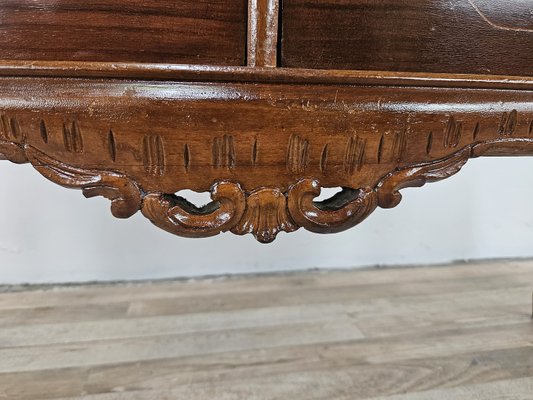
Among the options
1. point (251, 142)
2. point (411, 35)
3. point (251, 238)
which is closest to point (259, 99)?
point (251, 142)

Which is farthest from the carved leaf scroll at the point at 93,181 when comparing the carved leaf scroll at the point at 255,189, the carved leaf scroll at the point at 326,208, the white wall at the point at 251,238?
the white wall at the point at 251,238

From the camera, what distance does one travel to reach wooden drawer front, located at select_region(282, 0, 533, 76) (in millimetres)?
398

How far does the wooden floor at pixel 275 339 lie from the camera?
31.6 inches

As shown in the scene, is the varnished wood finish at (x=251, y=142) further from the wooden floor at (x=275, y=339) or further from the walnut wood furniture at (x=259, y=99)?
the wooden floor at (x=275, y=339)

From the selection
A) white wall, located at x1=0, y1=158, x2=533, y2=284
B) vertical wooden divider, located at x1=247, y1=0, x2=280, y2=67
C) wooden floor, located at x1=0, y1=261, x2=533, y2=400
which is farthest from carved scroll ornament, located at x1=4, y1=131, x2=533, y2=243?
white wall, located at x1=0, y1=158, x2=533, y2=284

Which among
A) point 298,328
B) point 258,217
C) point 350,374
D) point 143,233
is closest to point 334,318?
point 298,328

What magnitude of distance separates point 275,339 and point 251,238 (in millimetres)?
405

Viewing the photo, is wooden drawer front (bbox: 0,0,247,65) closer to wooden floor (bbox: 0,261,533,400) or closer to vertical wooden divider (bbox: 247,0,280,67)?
vertical wooden divider (bbox: 247,0,280,67)

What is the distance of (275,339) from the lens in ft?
3.15

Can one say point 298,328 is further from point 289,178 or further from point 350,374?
point 289,178

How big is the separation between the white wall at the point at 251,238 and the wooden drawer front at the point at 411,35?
0.94 metres

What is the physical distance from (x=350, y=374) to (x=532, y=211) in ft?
3.30

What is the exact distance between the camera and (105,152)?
389 millimetres

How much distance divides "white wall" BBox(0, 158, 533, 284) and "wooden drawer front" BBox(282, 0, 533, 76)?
94 centimetres
